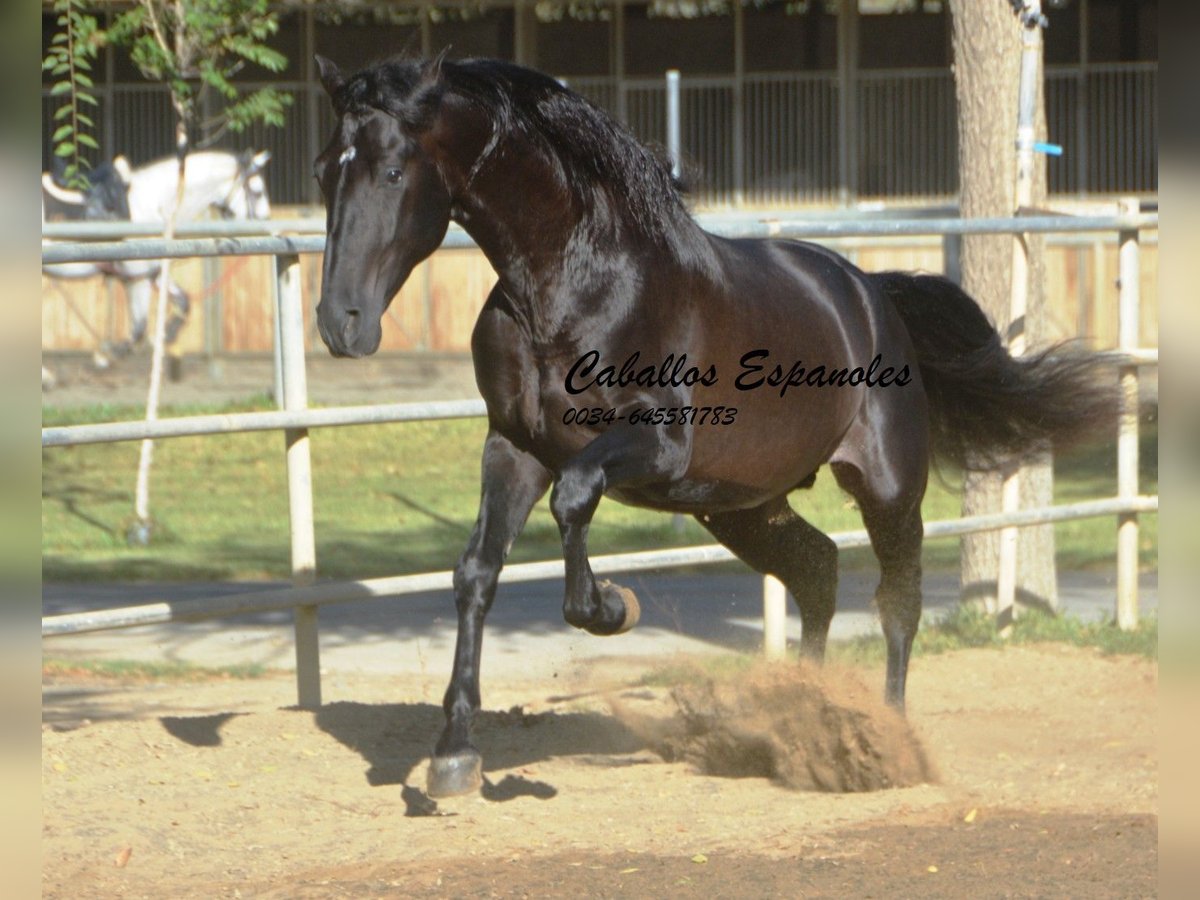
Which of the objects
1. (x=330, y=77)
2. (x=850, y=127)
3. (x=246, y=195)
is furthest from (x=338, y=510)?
(x=850, y=127)

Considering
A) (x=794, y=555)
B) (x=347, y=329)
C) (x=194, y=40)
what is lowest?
(x=794, y=555)

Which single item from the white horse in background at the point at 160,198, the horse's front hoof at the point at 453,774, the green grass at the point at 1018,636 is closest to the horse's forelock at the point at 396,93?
the horse's front hoof at the point at 453,774

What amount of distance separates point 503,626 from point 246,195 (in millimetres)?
8411

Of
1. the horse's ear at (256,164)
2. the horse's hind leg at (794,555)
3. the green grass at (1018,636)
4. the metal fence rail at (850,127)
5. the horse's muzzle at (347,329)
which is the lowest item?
the green grass at (1018,636)

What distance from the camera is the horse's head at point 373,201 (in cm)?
388

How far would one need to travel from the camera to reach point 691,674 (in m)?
6.54

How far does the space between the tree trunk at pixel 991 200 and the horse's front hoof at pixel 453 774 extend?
3.95 meters

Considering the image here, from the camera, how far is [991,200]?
759 centimetres

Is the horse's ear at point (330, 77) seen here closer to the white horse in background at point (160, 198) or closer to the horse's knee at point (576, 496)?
the horse's knee at point (576, 496)

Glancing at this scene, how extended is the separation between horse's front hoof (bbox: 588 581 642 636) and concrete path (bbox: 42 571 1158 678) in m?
2.44

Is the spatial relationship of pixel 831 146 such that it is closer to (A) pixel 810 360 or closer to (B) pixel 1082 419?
(B) pixel 1082 419

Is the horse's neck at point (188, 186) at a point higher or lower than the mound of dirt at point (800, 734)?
higher

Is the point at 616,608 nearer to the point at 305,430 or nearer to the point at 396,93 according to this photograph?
the point at 396,93

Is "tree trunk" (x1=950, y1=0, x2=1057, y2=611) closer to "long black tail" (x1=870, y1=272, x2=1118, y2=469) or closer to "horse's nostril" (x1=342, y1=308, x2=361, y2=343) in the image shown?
"long black tail" (x1=870, y1=272, x2=1118, y2=469)
